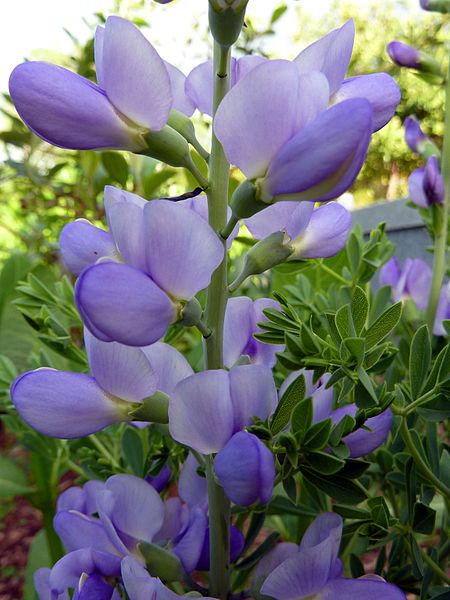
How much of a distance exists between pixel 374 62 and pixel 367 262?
8.99m

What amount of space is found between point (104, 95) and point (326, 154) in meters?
0.15

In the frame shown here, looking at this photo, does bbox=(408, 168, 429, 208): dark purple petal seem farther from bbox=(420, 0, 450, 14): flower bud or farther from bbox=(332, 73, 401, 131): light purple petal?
bbox=(332, 73, 401, 131): light purple petal

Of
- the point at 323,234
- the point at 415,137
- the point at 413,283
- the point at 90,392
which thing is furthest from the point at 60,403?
the point at 415,137

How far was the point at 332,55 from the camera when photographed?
37cm

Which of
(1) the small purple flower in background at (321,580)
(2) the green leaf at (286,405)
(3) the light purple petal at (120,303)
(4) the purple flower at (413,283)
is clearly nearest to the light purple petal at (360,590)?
(1) the small purple flower in background at (321,580)

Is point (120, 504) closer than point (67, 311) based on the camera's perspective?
Yes

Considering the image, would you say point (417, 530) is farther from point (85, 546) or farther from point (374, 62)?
point (374, 62)

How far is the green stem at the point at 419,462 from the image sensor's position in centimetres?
42

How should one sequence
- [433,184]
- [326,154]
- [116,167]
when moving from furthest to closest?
1. [116,167]
2. [433,184]
3. [326,154]

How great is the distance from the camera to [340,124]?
1.01 feet

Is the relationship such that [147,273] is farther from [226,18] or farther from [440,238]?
[440,238]

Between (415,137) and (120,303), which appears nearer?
(120,303)

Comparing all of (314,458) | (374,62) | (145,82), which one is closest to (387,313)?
(314,458)

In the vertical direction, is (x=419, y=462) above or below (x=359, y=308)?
below
